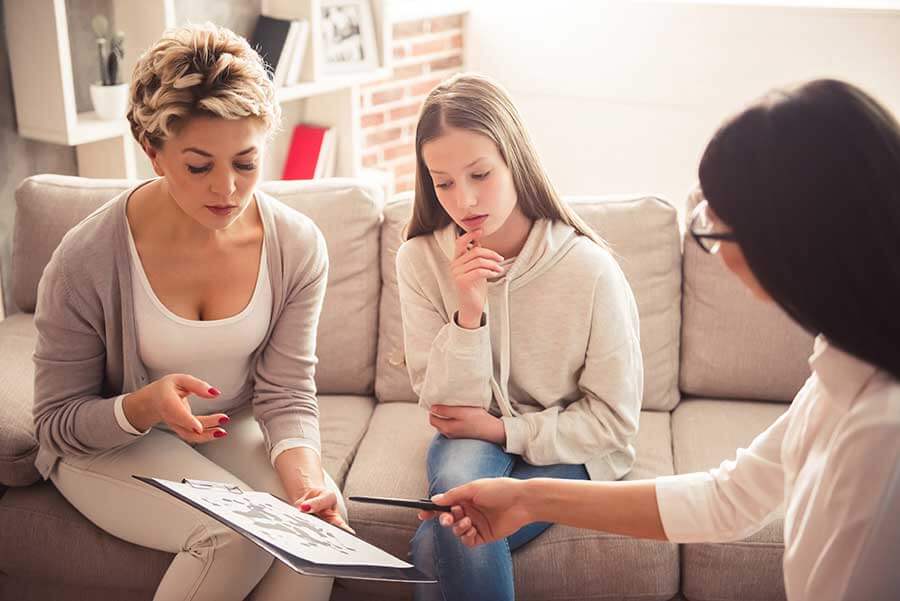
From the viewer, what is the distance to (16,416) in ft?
6.67

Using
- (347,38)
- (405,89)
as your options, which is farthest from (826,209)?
(405,89)

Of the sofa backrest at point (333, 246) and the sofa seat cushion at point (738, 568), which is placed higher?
the sofa backrest at point (333, 246)

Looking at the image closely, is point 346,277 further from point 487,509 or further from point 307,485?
point 487,509

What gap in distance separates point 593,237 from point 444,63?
2.66 metres

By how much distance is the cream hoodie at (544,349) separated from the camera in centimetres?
195

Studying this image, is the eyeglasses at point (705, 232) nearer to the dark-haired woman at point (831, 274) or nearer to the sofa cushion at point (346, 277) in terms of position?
the dark-haired woman at point (831, 274)

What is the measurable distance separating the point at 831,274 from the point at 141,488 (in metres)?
1.28

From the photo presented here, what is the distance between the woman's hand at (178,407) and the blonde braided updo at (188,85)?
0.41 m

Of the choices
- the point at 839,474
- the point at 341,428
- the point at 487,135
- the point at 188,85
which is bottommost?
the point at 341,428

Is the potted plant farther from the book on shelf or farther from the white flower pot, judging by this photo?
the book on shelf

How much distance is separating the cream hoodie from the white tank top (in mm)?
325

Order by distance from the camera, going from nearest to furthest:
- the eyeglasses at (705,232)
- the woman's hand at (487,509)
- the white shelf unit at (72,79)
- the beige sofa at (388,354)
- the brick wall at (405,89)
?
the eyeglasses at (705,232), the woman's hand at (487,509), the beige sofa at (388,354), the white shelf unit at (72,79), the brick wall at (405,89)

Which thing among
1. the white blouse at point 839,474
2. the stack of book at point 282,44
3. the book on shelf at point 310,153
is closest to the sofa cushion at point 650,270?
the white blouse at point 839,474

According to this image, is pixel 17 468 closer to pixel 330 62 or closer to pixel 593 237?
pixel 593 237
